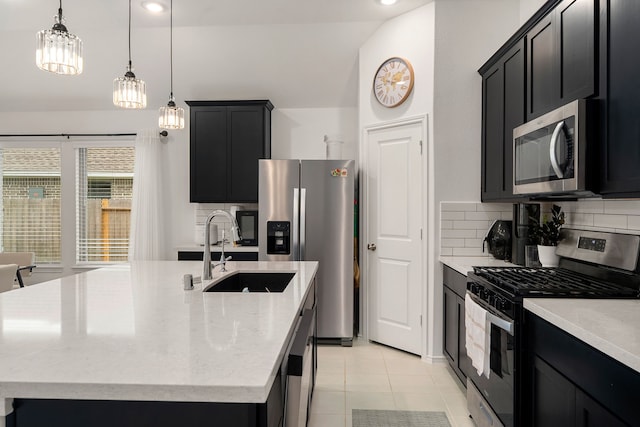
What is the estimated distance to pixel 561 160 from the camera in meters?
1.88

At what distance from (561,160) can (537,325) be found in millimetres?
786

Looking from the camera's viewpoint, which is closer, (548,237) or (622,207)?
(622,207)

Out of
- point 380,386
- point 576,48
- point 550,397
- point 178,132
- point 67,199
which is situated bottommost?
point 380,386

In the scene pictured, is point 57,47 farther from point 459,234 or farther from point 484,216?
point 484,216

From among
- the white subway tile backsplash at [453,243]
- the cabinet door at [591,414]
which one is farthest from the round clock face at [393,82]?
the cabinet door at [591,414]

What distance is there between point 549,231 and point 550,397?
1262mm

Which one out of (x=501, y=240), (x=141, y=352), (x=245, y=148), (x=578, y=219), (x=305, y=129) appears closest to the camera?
(x=141, y=352)

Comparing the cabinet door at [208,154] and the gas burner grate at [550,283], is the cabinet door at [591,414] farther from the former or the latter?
the cabinet door at [208,154]

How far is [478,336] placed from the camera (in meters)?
2.13

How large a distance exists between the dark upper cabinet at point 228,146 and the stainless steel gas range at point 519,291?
9.32 ft

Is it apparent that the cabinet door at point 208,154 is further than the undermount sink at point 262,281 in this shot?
Yes

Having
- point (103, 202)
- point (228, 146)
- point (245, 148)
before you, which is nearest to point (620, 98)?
point (245, 148)

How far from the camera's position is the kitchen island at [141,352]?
865 millimetres

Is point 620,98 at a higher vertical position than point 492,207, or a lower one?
higher
